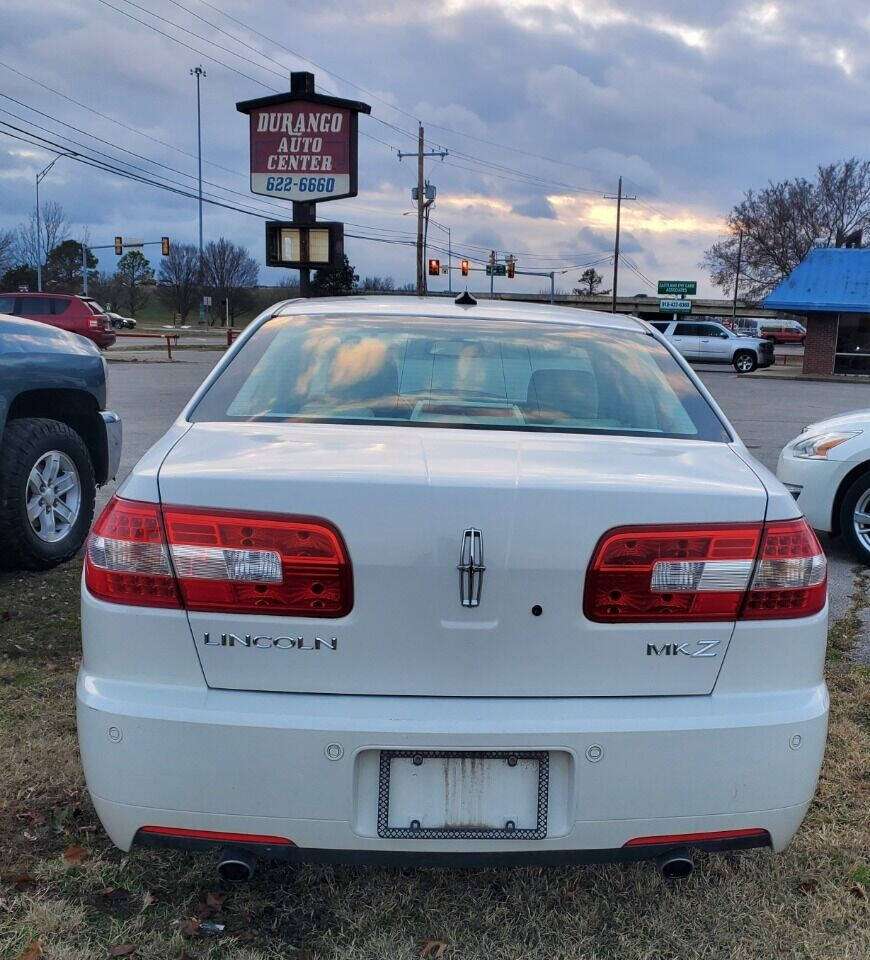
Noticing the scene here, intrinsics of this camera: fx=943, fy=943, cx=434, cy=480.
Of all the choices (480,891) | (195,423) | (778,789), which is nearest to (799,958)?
(778,789)

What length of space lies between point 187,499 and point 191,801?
68 cm

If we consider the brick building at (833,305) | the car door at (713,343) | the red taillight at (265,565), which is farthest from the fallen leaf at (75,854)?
the car door at (713,343)

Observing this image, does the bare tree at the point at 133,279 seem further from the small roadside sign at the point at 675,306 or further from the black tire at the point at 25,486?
the black tire at the point at 25,486

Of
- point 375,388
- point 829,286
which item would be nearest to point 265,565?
point 375,388

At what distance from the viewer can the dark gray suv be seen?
5.29m

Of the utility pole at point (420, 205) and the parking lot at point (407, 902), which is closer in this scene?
the parking lot at point (407, 902)

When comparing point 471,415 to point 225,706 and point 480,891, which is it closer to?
point 225,706

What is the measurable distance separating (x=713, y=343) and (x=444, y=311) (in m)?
34.7

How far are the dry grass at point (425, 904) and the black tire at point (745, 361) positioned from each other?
3454cm

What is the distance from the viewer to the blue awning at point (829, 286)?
108 ft

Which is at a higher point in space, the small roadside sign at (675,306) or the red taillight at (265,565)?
the red taillight at (265,565)

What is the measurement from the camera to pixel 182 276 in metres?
87.4

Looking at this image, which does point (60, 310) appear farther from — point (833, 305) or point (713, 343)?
point (833, 305)

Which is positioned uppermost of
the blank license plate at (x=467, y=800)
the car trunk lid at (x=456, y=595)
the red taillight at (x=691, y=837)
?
the car trunk lid at (x=456, y=595)
